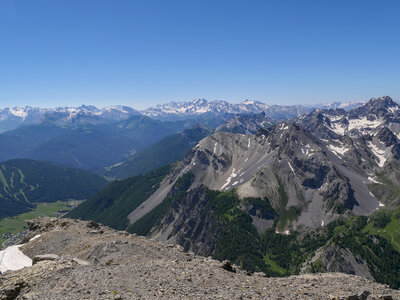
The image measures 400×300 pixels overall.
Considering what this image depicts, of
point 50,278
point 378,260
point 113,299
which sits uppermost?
point 113,299

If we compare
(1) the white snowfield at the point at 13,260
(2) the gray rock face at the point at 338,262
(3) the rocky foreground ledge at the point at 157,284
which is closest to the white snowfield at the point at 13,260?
(1) the white snowfield at the point at 13,260

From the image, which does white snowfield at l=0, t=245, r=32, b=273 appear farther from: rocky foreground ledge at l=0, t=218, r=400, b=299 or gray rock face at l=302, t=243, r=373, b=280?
gray rock face at l=302, t=243, r=373, b=280

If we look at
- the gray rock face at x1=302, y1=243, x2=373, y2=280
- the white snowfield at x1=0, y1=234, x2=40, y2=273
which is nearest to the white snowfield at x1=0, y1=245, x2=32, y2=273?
the white snowfield at x1=0, y1=234, x2=40, y2=273

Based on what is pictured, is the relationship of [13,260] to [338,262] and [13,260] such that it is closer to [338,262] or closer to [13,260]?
[13,260]

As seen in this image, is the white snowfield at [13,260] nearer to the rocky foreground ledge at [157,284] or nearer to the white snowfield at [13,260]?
the white snowfield at [13,260]

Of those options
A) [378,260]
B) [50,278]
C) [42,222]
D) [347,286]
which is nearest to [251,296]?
[347,286]

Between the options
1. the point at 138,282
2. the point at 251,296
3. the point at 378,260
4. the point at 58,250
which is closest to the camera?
the point at 251,296

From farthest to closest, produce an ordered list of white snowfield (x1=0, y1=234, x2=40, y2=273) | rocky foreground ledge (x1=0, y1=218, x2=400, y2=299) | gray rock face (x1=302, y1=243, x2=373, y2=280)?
gray rock face (x1=302, y1=243, x2=373, y2=280) → white snowfield (x1=0, y1=234, x2=40, y2=273) → rocky foreground ledge (x1=0, y1=218, x2=400, y2=299)

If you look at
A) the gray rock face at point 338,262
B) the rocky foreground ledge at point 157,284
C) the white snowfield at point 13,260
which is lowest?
the gray rock face at point 338,262

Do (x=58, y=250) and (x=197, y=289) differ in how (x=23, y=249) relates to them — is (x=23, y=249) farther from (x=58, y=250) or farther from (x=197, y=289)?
(x=197, y=289)
